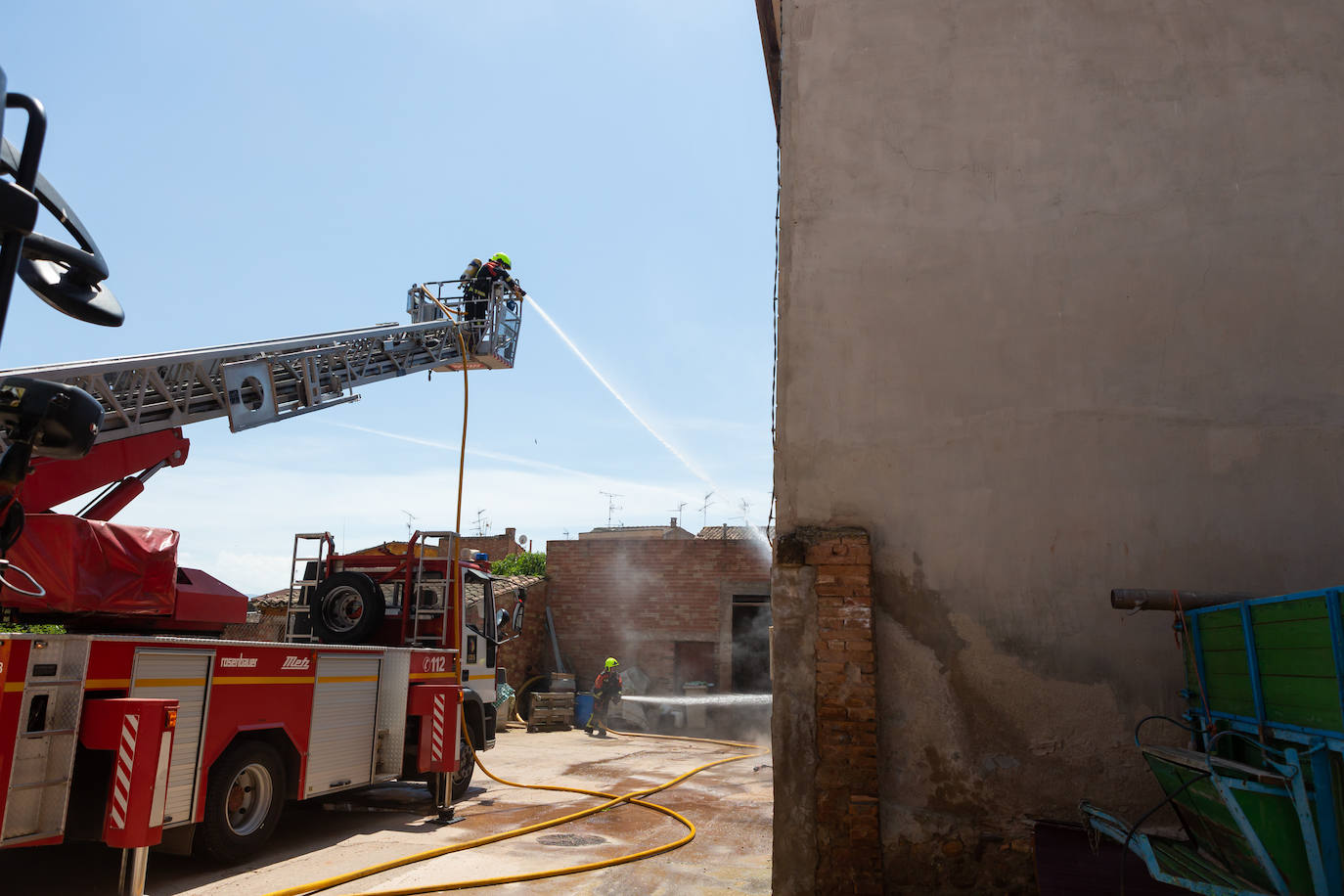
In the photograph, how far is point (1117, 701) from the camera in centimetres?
546

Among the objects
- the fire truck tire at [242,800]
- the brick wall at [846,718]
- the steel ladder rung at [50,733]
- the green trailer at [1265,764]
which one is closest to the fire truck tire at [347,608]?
the fire truck tire at [242,800]

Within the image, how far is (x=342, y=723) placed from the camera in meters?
8.18

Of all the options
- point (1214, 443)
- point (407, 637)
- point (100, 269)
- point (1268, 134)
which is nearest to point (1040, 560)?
point (1214, 443)

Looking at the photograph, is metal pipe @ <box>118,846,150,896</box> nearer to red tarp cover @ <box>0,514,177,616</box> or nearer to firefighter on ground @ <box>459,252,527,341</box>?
red tarp cover @ <box>0,514,177,616</box>

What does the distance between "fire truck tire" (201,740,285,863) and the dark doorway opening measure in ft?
50.5

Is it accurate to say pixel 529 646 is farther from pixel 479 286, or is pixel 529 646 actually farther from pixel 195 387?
pixel 195 387

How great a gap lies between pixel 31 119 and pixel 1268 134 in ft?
23.6

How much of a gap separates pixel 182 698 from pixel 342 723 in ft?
6.92

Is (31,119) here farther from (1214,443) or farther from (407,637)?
(407,637)

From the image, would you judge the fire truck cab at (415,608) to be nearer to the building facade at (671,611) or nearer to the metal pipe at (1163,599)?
the metal pipe at (1163,599)

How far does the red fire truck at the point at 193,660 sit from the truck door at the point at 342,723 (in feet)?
0.06

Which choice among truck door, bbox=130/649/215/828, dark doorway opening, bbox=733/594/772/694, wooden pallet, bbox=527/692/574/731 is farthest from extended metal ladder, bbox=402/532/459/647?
dark doorway opening, bbox=733/594/772/694

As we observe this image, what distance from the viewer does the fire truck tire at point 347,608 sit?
9875mm

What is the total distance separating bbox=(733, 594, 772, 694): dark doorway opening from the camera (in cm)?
2186
